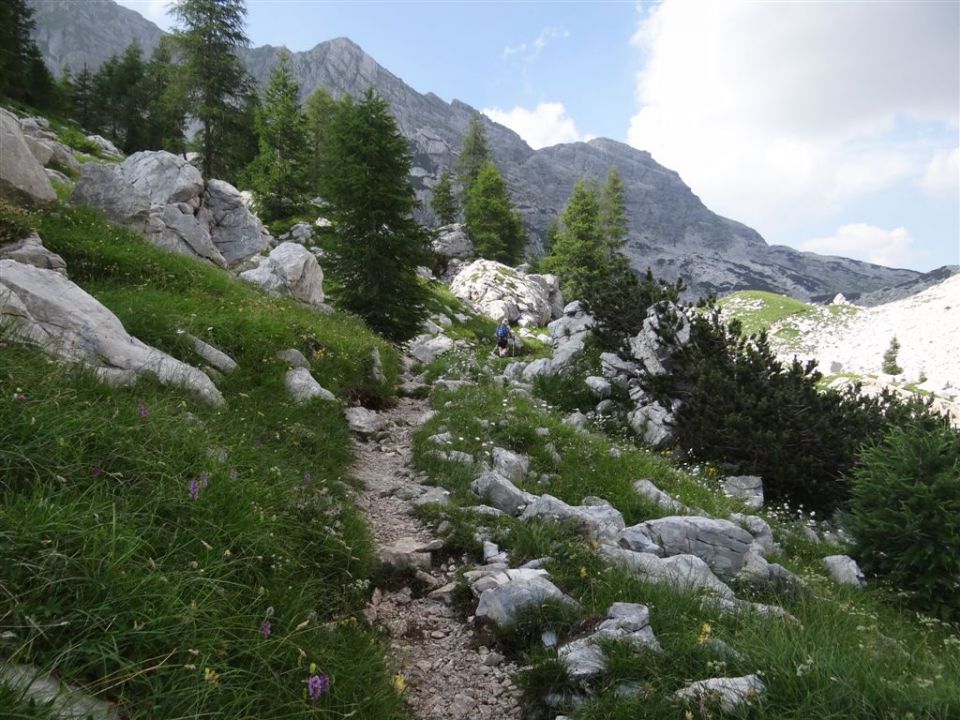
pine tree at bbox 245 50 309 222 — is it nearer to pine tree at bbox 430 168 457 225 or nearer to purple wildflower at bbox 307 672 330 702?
pine tree at bbox 430 168 457 225

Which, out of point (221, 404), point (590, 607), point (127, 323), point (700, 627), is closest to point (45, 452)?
point (221, 404)

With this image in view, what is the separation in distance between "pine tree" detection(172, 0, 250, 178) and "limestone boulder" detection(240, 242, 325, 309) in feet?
57.2

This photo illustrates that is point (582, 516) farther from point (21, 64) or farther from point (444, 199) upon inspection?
point (21, 64)

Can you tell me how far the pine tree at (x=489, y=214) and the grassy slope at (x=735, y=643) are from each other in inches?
1885

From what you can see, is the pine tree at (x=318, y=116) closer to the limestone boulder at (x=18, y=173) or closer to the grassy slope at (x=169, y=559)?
the limestone boulder at (x=18, y=173)

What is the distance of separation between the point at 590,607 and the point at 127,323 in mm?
8086

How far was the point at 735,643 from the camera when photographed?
135 inches

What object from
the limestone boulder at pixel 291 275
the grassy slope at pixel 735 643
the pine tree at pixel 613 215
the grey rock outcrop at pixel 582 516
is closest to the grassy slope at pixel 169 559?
the grassy slope at pixel 735 643

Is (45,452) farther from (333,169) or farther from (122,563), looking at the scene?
(333,169)

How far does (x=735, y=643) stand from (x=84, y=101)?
280ft

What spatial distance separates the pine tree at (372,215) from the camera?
645 inches

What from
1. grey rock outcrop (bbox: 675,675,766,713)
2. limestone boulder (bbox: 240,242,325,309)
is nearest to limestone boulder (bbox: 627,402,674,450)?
grey rock outcrop (bbox: 675,675,766,713)

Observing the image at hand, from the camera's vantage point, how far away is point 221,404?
6855mm

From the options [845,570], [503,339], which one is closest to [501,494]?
[845,570]
